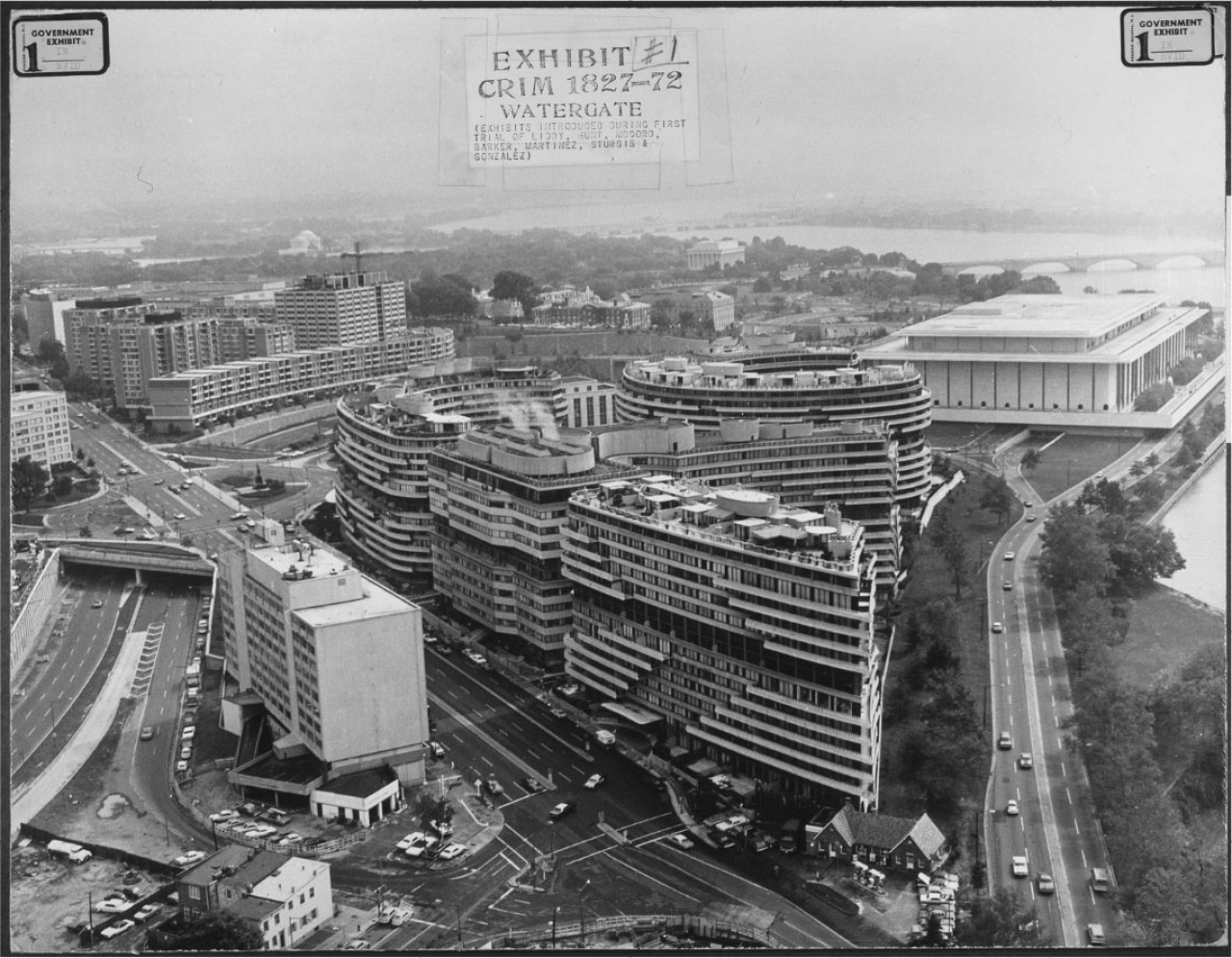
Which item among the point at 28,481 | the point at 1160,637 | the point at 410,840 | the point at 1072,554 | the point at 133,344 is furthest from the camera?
the point at 133,344

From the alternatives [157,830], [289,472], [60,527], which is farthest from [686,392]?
[157,830]

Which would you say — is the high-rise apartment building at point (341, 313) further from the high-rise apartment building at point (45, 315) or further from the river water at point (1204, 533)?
the river water at point (1204, 533)

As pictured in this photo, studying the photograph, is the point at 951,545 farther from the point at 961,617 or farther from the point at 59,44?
the point at 59,44

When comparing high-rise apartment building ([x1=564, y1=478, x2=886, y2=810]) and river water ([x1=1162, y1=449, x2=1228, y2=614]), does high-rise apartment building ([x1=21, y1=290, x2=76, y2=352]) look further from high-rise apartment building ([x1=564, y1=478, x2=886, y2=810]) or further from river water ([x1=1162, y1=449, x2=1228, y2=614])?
river water ([x1=1162, y1=449, x2=1228, y2=614])

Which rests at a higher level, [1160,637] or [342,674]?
[342,674]

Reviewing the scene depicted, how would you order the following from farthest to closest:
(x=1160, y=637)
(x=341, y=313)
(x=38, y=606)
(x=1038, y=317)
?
(x=341, y=313) < (x=1038, y=317) < (x=38, y=606) < (x=1160, y=637)

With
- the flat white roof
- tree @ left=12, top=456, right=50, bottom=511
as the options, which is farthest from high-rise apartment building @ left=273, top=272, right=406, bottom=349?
tree @ left=12, top=456, right=50, bottom=511

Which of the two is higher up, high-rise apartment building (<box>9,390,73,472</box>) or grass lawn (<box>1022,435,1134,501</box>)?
high-rise apartment building (<box>9,390,73,472</box>)

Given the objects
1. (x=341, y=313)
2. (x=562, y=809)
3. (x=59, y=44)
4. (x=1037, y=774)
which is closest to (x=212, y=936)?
(x=562, y=809)
